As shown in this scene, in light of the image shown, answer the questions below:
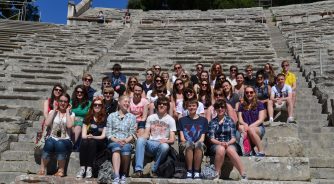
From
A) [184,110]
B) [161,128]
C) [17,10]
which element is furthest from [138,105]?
[17,10]

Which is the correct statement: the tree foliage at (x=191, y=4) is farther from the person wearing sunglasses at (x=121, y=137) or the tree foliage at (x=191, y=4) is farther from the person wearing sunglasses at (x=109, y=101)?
the person wearing sunglasses at (x=121, y=137)

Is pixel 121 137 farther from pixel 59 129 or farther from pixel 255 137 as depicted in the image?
pixel 255 137

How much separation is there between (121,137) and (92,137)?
425mm

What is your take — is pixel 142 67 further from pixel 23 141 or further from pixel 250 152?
pixel 250 152

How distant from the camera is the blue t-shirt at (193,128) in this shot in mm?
6586

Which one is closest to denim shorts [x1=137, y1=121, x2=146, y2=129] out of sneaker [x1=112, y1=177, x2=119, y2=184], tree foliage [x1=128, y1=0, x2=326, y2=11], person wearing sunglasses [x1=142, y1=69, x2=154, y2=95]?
sneaker [x1=112, y1=177, x2=119, y2=184]

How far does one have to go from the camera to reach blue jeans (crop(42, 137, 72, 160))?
6.59m

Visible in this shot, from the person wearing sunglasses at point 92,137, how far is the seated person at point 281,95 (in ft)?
11.3

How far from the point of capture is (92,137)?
6.64 meters

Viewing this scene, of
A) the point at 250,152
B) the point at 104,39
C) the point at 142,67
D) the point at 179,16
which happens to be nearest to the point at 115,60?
the point at 142,67

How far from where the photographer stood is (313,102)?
9969 mm

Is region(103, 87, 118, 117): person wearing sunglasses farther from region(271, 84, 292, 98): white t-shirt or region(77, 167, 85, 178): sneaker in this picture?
region(271, 84, 292, 98): white t-shirt

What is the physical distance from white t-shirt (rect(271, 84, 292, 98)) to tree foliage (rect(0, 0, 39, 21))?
25.8 m

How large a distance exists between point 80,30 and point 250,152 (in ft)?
57.4
